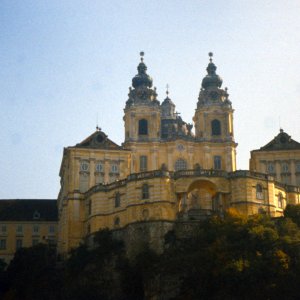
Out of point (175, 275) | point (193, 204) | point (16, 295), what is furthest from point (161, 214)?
point (16, 295)

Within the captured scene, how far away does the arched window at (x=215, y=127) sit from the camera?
9219cm

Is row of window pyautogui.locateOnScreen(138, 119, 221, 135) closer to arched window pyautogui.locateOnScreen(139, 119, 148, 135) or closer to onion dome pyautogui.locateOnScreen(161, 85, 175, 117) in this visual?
arched window pyautogui.locateOnScreen(139, 119, 148, 135)

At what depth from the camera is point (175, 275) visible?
208ft

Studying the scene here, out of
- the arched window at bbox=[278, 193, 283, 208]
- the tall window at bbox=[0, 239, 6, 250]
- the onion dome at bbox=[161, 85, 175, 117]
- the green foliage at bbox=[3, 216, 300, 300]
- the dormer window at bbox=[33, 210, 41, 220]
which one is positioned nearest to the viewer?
the green foliage at bbox=[3, 216, 300, 300]

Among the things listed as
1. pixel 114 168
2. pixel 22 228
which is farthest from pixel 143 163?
pixel 22 228

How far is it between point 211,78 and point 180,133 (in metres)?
10.6

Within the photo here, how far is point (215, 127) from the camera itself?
9256 centimetres

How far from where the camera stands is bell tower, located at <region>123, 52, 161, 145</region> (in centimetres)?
9069

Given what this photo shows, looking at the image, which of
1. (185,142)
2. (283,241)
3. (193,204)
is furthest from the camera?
(185,142)

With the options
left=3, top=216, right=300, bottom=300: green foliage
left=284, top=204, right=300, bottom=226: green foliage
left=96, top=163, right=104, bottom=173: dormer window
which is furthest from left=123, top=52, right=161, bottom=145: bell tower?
left=284, top=204, right=300, bottom=226: green foliage

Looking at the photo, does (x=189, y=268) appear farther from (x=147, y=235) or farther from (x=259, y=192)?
(x=259, y=192)

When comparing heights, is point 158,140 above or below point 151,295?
above

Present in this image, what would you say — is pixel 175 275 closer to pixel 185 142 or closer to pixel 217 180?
pixel 217 180

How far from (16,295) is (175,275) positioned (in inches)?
746
